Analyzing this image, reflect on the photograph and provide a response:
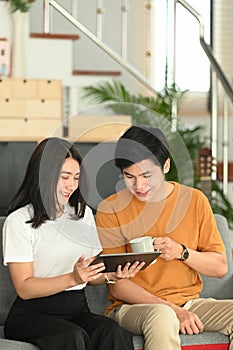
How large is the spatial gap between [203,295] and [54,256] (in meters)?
0.72

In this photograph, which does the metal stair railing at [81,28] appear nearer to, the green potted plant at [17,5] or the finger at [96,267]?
the green potted plant at [17,5]

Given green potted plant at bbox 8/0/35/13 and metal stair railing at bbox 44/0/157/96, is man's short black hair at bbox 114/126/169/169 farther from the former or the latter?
green potted plant at bbox 8/0/35/13

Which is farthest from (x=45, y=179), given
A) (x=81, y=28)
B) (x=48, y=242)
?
(x=81, y=28)

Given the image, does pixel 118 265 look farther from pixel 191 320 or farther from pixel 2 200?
pixel 2 200

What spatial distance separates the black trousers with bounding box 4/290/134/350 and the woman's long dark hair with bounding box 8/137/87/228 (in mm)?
265

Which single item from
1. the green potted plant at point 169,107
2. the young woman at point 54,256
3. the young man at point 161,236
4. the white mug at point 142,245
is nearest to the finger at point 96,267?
the young woman at point 54,256

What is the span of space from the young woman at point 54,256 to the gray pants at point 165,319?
8cm

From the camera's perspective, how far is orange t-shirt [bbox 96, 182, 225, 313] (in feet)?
10.5

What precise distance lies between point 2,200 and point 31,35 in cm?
116

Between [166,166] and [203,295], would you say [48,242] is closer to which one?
[166,166]

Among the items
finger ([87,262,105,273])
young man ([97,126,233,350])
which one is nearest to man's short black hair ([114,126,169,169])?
young man ([97,126,233,350])

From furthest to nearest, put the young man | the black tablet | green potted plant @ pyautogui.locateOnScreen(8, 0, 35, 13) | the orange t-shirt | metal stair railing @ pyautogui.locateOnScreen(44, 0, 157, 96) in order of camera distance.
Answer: green potted plant @ pyautogui.locateOnScreen(8, 0, 35, 13)
metal stair railing @ pyautogui.locateOnScreen(44, 0, 157, 96)
the orange t-shirt
the young man
the black tablet

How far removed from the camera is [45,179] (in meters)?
3.06

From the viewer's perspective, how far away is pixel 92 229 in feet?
10.5
